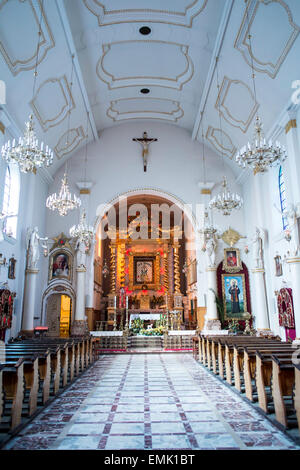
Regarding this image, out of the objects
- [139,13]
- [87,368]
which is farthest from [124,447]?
[139,13]

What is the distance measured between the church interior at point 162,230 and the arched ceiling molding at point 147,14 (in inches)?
1.8

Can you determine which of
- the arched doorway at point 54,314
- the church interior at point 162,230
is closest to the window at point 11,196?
the church interior at point 162,230

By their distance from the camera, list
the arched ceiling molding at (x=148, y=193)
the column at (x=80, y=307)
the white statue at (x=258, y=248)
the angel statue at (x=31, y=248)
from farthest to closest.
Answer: the arched ceiling molding at (x=148, y=193) < the column at (x=80, y=307) < the white statue at (x=258, y=248) < the angel statue at (x=31, y=248)

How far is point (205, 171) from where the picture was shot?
1653 centimetres

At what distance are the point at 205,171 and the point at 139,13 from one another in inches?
304

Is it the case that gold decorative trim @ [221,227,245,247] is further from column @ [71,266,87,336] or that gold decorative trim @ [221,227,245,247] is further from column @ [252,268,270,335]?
column @ [71,266,87,336]

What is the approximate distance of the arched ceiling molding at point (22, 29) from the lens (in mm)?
8500

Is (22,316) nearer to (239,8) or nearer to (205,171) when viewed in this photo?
(205,171)

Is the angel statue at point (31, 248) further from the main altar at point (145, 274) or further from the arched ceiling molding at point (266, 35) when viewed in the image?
the arched ceiling molding at point (266, 35)

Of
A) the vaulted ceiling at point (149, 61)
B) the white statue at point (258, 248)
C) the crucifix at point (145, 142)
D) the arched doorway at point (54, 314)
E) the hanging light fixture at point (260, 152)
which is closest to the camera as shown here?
the hanging light fixture at point (260, 152)

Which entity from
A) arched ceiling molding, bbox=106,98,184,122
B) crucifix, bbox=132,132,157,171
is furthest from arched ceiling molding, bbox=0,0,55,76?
crucifix, bbox=132,132,157,171


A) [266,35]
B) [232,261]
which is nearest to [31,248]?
[232,261]

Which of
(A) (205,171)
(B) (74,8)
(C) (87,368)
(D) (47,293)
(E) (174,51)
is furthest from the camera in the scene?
(A) (205,171)

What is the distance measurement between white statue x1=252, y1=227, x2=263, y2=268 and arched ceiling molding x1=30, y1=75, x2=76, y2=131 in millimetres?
8852
